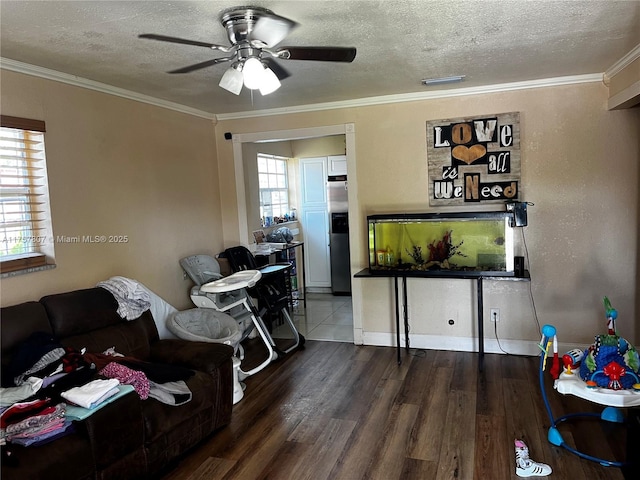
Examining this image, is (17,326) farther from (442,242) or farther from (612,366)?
(612,366)

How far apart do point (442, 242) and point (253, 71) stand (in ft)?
7.85

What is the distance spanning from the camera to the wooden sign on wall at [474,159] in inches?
152

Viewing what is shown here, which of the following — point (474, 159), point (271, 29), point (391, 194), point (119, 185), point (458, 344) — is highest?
point (271, 29)

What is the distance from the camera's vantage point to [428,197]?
4.12 m

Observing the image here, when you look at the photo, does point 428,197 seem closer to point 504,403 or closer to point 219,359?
point 504,403

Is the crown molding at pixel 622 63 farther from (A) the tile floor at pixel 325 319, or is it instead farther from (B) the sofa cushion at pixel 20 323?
(B) the sofa cushion at pixel 20 323

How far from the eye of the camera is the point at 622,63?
321 cm

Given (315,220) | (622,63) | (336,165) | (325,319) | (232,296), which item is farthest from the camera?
(315,220)

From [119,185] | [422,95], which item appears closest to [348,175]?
[422,95]

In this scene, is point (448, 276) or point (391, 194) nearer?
point (448, 276)

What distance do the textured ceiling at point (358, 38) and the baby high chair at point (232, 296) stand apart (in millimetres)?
1530

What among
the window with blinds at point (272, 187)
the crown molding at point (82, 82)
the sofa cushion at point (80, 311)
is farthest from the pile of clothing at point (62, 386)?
the window with blinds at point (272, 187)

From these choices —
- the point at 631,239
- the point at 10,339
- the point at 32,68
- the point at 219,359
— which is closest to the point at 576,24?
the point at 631,239

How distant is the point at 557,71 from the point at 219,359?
3284mm
